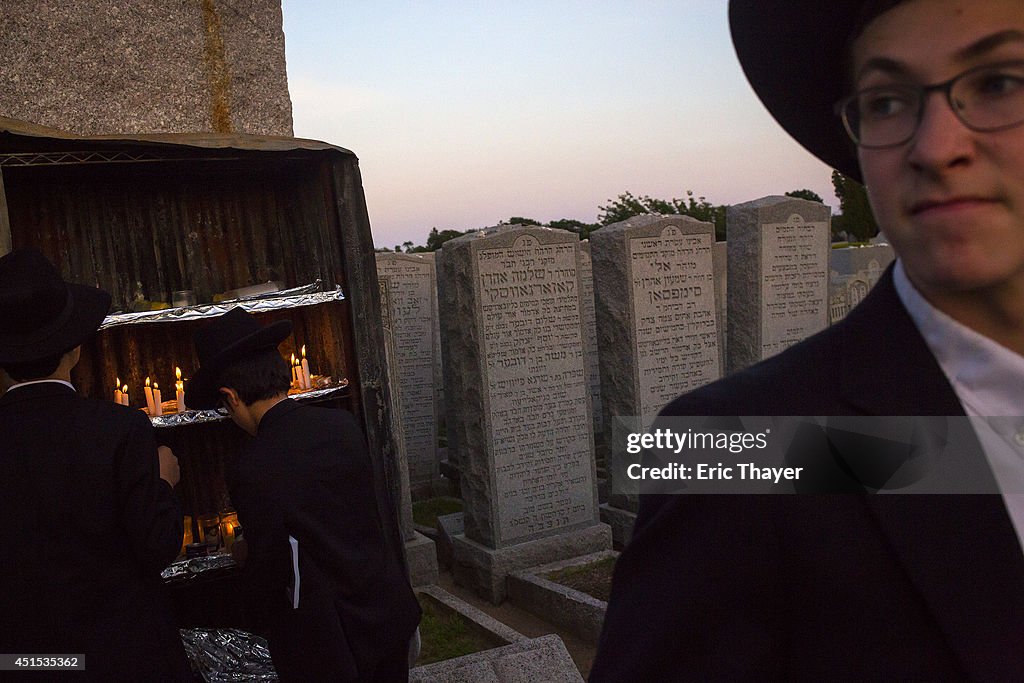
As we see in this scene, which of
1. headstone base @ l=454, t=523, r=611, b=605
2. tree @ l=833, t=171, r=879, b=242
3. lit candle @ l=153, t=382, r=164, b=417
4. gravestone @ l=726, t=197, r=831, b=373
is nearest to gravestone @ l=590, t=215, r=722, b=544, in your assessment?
headstone base @ l=454, t=523, r=611, b=605

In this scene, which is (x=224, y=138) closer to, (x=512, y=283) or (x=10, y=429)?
(x=10, y=429)

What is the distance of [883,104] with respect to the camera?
0.97m

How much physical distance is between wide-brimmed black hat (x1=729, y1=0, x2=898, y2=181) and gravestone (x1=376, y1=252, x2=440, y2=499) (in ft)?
25.9

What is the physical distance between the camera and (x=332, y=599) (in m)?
3.11

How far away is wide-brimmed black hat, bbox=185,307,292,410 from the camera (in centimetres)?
334

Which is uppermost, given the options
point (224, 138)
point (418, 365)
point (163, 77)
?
point (163, 77)

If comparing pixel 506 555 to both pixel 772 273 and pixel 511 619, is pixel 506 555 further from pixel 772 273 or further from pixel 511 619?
pixel 772 273

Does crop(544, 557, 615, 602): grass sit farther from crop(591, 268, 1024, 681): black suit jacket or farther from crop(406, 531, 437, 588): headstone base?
crop(591, 268, 1024, 681): black suit jacket

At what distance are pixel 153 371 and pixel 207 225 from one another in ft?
2.70

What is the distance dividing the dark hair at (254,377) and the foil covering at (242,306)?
657 mm

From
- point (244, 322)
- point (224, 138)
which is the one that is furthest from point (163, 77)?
point (244, 322)

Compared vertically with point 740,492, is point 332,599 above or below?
below

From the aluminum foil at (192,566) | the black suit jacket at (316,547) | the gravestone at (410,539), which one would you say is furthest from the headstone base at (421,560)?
the black suit jacket at (316,547)

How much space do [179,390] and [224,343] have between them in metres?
1.11
